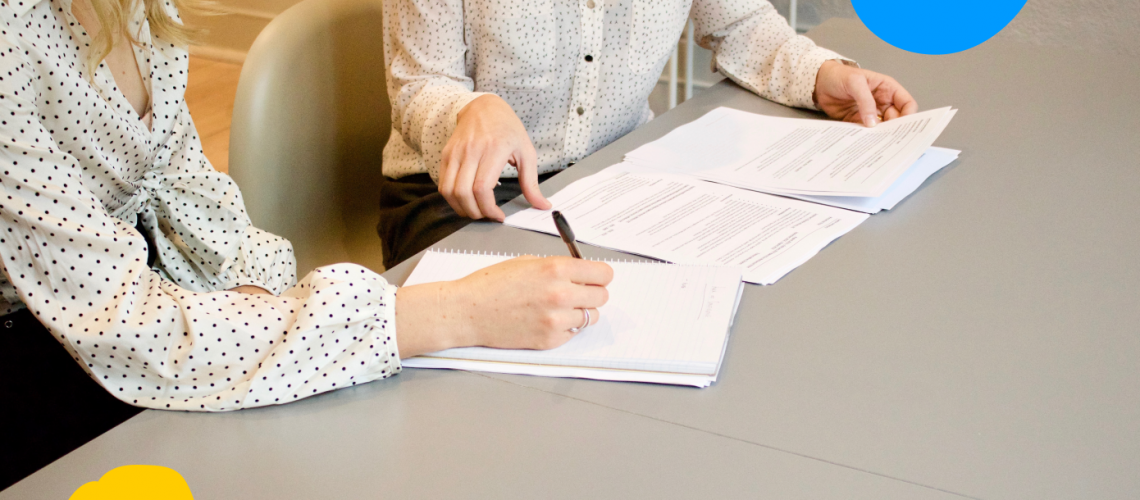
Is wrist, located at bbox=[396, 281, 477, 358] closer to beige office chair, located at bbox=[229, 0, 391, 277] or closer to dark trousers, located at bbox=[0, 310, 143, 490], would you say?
dark trousers, located at bbox=[0, 310, 143, 490]

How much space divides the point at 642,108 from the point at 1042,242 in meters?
0.70

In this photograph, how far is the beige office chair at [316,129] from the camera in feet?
3.50

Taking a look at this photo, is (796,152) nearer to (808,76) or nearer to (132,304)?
(808,76)

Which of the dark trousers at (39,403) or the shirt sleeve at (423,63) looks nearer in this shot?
the dark trousers at (39,403)

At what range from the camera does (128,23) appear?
0.83 metres

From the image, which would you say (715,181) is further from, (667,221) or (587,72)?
(587,72)

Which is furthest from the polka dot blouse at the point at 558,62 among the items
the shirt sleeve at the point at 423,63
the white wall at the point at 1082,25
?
the white wall at the point at 1082,25

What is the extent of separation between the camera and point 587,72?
1197 millimetres

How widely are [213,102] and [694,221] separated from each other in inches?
121

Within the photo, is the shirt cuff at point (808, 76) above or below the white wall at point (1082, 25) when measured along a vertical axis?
above

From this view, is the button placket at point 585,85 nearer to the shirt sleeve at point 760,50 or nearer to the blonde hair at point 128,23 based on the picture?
the shirt sleeve at point 760,50

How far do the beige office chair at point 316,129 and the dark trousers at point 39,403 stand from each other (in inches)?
12.3

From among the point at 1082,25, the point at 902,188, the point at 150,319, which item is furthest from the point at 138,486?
the point at 1082,25

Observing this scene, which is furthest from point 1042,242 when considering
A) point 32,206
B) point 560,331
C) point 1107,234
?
point 32,206
